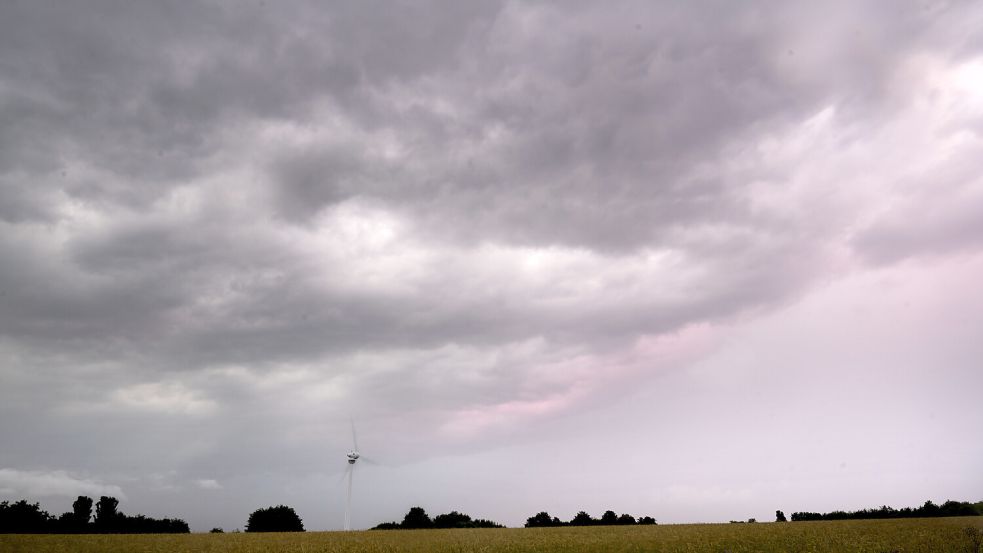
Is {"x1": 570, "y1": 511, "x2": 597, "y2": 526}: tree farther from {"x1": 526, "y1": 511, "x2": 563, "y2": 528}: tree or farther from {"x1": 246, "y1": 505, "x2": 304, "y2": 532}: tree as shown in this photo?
{"x1": 246, "y1": 505, "x2": 304, "y2": 532}: tree

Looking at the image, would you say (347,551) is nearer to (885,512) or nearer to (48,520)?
(48,520)

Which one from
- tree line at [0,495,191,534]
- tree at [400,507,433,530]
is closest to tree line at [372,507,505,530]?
tree at [400,507,433,530]

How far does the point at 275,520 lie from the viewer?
472 feet

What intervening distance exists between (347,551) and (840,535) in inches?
1973

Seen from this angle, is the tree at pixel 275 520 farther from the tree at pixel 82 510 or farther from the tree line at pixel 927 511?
the tree line at pixel 927 511

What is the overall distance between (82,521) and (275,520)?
131 feet

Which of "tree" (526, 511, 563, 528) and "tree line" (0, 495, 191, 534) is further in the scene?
"tree" (526, 511, 563, 528)

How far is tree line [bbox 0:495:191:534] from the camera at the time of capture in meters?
108

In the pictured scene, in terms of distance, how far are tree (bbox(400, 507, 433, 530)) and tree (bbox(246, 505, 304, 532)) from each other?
88.0 feet

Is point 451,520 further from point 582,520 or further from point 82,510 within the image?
point 82,510

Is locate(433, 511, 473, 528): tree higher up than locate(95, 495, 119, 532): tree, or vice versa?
locate(95, 495, 119, 532): tree

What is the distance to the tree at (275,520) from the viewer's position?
142 metres

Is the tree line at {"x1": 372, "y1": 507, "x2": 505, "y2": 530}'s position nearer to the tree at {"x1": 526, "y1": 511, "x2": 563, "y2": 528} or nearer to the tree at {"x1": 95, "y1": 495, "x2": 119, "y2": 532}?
the tree at {"x1": 526, "y1": 511, "x2": 563, "y2": 528}

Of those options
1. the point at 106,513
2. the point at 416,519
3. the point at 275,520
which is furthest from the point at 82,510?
the point at 416,519
